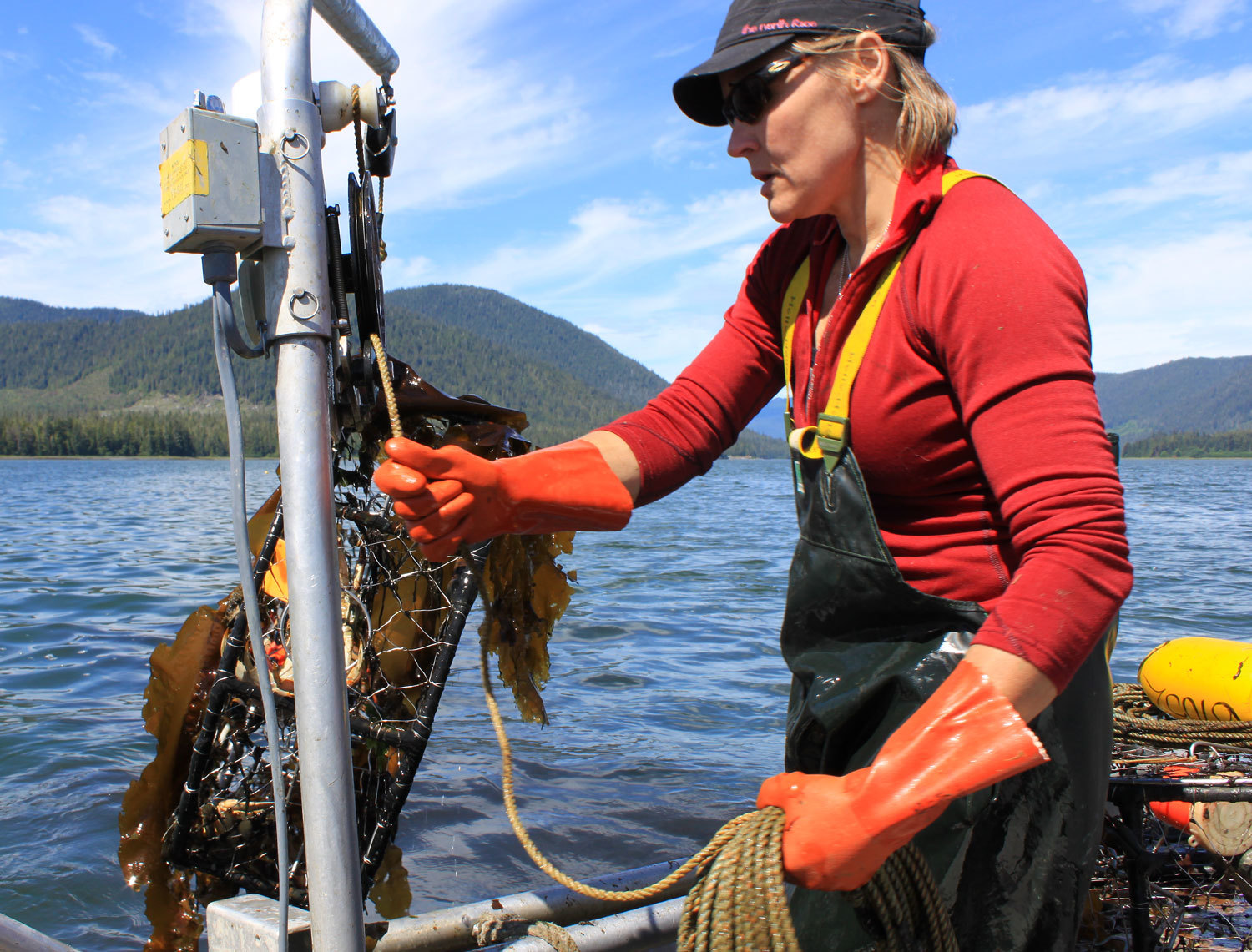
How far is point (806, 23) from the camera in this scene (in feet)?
4.74

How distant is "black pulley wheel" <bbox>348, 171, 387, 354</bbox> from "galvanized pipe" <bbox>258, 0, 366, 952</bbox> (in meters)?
0.18

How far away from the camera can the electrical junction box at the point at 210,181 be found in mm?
1425

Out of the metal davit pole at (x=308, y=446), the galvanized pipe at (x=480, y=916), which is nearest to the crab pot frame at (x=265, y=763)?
the galvanized pipe at (x=480, y=916)

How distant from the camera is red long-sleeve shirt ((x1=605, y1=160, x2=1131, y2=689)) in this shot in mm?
1141

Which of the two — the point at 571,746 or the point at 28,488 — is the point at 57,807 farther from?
the point at 28,488

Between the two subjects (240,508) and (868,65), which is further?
(240,508)

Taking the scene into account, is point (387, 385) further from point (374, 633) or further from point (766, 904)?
point (374, 633)

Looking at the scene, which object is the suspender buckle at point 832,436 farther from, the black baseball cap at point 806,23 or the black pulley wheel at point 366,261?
the black pulley wheel at point 366,261

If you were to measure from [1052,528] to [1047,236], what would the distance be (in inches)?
16.7

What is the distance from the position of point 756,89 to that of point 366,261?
0.80 meters

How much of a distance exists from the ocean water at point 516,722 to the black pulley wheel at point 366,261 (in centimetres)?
319

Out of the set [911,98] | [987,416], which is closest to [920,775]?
[987,416]

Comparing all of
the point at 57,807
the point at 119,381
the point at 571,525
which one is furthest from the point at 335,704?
the point at 119,381

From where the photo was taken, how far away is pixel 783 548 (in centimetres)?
2016
